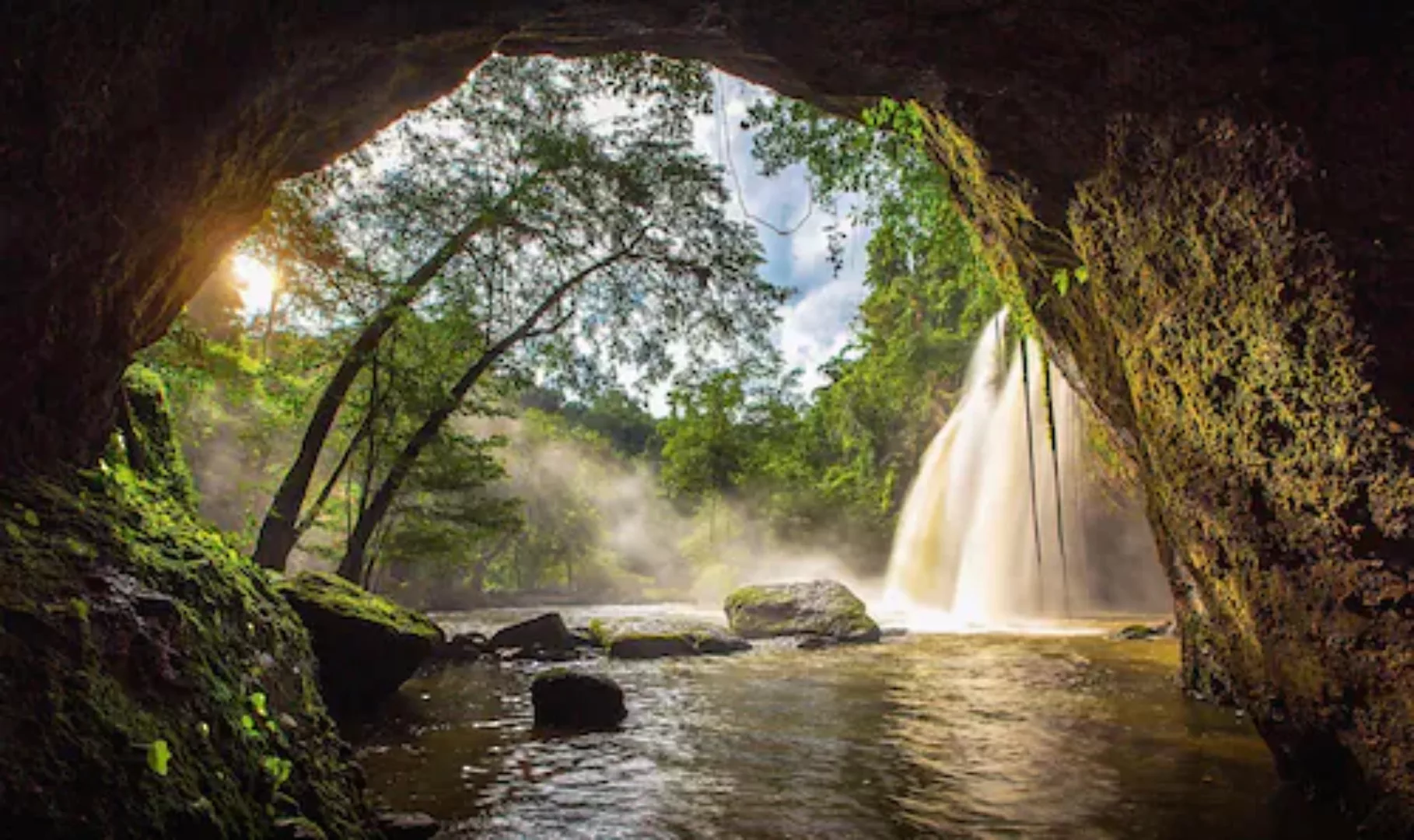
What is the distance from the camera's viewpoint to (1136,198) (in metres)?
4.84

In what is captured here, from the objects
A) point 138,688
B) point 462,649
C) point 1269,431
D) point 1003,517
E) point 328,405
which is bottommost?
point 462,649

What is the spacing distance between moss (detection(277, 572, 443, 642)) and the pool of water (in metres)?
0.92

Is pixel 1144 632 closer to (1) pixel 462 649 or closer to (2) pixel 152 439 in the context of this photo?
(1) pixel 462 649

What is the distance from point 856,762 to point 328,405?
31.6 ft

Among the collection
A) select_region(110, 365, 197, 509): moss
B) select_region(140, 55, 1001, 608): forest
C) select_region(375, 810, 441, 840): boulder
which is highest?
select_region(140, 55, 1001, 608): forest

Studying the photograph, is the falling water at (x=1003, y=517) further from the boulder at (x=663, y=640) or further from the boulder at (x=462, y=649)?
the boulder at (x=462, y=649)

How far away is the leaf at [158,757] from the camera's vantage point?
9.47 feet

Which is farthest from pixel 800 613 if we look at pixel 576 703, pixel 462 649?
pixel 576 703

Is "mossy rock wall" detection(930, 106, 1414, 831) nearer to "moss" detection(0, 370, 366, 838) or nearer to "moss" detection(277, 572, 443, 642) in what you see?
"moss" detection(0, 370, 366, 838)

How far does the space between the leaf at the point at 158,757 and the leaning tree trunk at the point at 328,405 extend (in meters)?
9.15

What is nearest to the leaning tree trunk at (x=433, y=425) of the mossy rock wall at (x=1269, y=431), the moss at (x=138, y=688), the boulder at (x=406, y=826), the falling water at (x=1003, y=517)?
the moss at (x=138, y=688)

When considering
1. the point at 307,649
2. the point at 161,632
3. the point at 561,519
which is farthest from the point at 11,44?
the point at 561,519

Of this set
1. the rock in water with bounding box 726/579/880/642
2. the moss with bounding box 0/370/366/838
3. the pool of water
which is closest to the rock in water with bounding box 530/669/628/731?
the pool of water

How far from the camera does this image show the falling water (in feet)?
Result: 67.6
